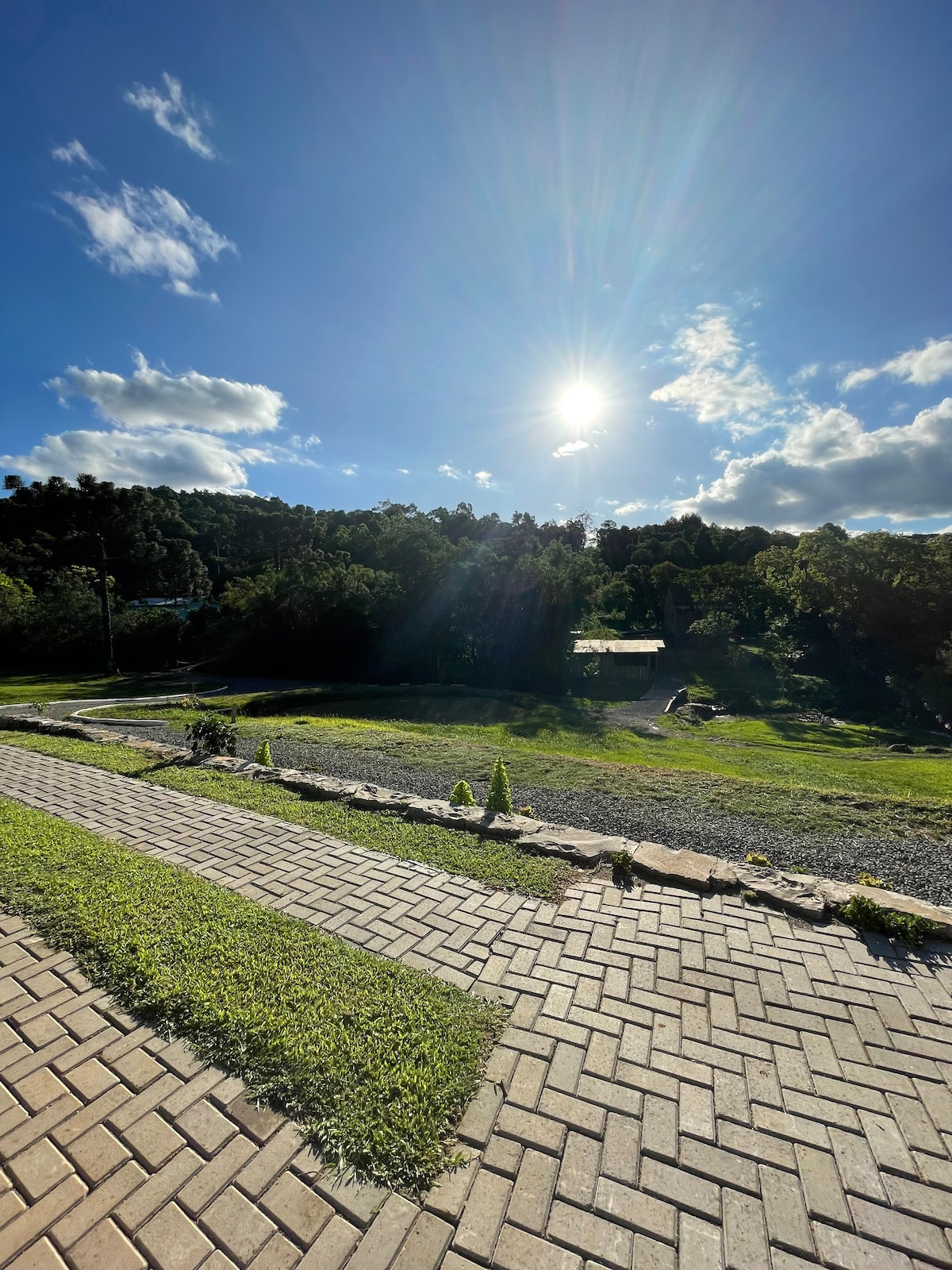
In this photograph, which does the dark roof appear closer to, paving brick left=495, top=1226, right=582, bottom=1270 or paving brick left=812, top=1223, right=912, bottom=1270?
paving brick left=812, top=1223, right=912, bottom=1270

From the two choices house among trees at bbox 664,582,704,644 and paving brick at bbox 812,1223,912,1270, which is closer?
paving brick at bbox 812,1223,912,1270

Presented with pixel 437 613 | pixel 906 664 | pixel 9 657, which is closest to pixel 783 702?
pixel 906 664

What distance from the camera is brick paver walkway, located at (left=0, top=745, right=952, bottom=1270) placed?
1.62 m

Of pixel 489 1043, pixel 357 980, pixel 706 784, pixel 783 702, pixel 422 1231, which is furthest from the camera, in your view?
pixel 783 702

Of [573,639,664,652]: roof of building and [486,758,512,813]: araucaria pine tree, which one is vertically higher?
[486,758,512,813]: araucaria pine tree

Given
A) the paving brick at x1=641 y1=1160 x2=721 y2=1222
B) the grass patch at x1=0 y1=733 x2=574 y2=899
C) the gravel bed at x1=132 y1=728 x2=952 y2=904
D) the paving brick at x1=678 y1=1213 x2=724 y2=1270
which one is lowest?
the gravel bed at x1=132 y1=728 x2=952 y2=904

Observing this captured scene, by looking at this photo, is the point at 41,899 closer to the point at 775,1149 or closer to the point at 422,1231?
the point at 422,1231

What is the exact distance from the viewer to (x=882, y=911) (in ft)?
10.9

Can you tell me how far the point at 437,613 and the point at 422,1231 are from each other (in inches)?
808

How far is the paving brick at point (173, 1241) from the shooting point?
154cm

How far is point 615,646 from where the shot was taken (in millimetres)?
31594

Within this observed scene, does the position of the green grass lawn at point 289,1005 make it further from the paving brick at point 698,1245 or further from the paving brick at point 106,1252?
the paving brick at point 698,1245

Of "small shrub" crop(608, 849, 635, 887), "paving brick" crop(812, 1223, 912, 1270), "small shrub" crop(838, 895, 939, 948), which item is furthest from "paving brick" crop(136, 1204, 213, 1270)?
"small shrub" crop(838, 895, 939, 948)

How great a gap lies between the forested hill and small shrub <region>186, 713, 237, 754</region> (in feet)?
47.4
